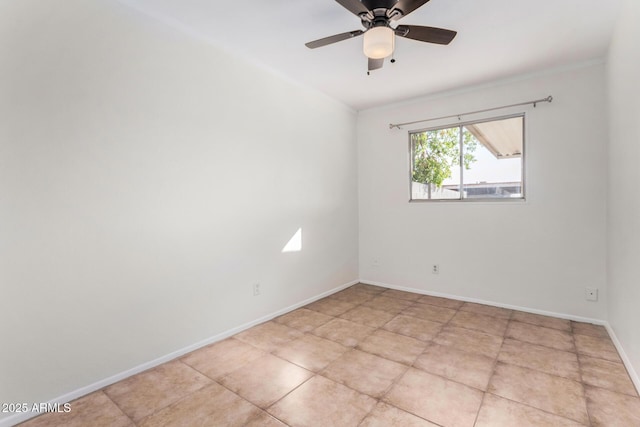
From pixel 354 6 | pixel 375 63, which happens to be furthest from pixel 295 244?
pixel 354 6

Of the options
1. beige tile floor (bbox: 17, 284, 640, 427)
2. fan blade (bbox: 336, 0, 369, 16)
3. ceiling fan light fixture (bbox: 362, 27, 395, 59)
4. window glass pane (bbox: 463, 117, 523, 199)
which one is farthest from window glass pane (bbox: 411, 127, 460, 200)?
fan blade (bbox: 336, 0, 369, 16)

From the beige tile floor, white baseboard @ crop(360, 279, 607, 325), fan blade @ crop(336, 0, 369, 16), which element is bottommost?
the beige tile floor

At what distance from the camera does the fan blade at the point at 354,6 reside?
1671 millimetres

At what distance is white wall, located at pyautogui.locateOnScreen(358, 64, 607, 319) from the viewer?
9.62 feet

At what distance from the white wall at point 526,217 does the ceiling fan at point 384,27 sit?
6.12 ft

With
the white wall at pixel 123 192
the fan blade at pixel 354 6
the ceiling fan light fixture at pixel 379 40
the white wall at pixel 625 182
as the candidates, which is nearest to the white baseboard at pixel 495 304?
the white wall at pixel 625 182

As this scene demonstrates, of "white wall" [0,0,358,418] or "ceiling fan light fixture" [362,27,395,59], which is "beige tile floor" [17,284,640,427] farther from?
"ceiling fan light fixture" [362,27,395,59]

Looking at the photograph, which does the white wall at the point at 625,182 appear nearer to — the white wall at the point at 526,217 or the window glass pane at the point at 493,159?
the white wall at the point at 526,217

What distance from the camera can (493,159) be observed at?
3486 millimetres

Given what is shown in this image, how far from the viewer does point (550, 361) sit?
2.24 meters

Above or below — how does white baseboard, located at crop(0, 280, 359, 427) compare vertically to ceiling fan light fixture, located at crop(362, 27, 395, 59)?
below

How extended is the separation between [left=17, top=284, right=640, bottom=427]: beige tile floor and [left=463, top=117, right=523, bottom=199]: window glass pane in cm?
141

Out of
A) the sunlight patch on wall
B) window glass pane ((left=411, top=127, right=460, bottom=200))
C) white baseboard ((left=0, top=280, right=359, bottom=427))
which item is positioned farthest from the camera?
window glass pane ((left=411, top=127, right=460, bottom=200))

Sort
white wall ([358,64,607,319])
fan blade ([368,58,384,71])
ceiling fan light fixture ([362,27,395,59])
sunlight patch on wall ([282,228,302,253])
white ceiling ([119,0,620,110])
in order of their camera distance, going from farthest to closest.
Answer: sunlight patch on wall ([282,228,302,253])
white wall ([358,64,607,319])
fan blade ([368,58,384,71])
white ceiling ([119,0,620,110])
ceiling fan light fixture ([362,27,395,59])
